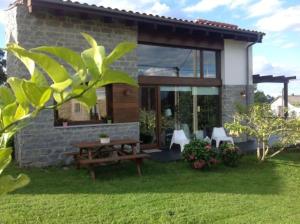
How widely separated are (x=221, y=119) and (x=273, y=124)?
3959 mm

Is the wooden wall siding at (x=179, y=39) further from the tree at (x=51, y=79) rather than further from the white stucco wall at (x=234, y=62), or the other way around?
the tree at (x=51, y=79)

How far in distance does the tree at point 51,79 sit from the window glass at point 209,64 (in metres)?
12.6

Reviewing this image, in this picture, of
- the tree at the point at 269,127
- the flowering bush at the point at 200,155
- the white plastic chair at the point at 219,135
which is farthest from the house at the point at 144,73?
the tree at the point at 269,127

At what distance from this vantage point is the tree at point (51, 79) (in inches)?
25.6

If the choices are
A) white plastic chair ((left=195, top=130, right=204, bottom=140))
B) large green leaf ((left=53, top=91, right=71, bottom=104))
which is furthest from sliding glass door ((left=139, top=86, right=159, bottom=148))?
large green leaf ((left=53, top=91, right=71, bottom=104))

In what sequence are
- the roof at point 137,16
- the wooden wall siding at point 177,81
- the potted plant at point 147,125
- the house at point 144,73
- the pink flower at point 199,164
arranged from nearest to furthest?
the roof at point 137,16
the pink flower at point 199,164
the house at point 144,73
the wooden wall siding at point 177,81
the potted plant at point 147,125

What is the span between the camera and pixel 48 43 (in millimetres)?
9289

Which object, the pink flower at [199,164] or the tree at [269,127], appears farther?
the tree at [269,127]

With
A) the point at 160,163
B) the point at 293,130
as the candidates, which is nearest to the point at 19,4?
the point at 160,163

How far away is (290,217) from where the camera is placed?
224 inches

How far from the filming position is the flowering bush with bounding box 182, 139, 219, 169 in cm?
902

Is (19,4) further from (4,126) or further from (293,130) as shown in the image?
(4,126)

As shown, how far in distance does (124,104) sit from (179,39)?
3184 mm

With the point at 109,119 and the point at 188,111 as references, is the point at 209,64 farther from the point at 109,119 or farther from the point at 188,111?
the point at 109,119
